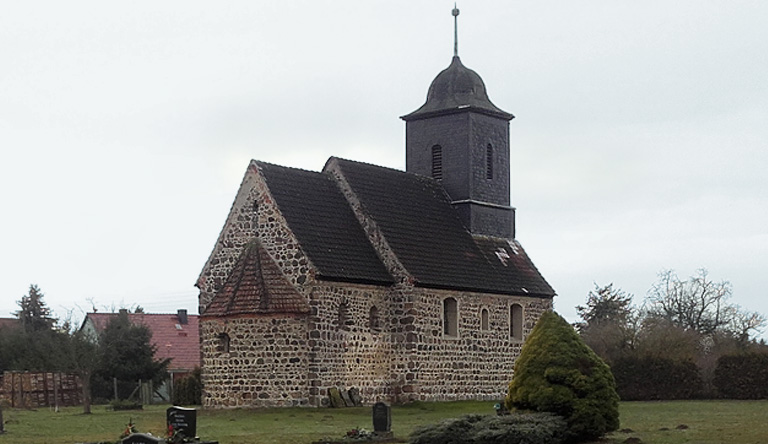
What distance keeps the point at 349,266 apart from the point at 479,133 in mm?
10409

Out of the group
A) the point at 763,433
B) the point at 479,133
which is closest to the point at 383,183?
the point at 479,133

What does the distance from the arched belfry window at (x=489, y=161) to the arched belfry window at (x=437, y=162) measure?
1.75m

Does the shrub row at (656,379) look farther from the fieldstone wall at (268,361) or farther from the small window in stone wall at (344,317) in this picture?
the fieldstone wall at (268,361)

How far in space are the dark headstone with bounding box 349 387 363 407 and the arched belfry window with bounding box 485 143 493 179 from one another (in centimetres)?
1190

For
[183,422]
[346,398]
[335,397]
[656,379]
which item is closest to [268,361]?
[335,397]

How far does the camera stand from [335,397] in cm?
3562

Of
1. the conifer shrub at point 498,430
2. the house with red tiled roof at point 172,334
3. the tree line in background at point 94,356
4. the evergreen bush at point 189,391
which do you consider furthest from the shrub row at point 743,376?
the house with red tiled roof at point 172,334

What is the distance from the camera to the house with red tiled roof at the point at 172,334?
59625mm

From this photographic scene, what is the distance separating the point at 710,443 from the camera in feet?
72.6

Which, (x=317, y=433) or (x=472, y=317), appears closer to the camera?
(x=317, y=433)

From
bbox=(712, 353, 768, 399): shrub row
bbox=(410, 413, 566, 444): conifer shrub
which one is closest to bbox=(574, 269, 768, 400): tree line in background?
bbox=(712, 353, 768, 399): shrub row

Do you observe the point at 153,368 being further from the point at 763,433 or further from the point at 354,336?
the point at 763,433

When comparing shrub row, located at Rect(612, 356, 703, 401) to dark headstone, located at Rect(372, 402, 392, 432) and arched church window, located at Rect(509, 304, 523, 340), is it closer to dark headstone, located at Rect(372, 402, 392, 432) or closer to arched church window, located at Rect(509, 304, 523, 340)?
arched church window, located at Rect(509, 304, 523, 340)

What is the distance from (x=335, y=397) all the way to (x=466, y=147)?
12.8m
